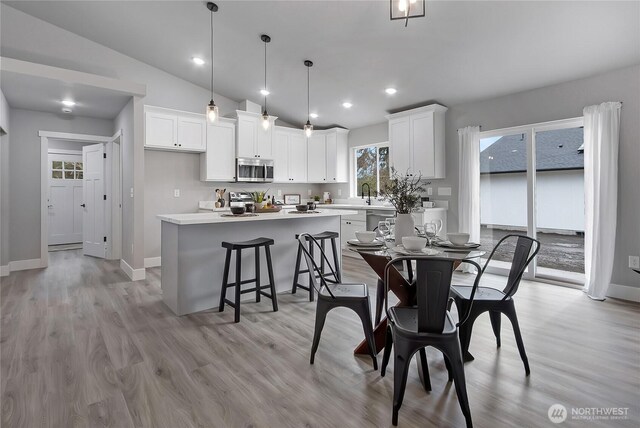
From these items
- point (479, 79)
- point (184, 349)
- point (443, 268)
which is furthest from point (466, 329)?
point (479, 79)

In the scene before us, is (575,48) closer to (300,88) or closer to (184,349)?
(300,88)

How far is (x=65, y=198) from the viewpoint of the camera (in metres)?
7.34

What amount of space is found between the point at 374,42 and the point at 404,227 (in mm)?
2508

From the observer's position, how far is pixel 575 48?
3316 millimetres

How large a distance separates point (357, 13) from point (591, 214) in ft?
11.1

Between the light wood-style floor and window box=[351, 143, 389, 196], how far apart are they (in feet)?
11.6

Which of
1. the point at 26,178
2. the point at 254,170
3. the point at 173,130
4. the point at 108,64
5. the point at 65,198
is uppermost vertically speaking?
the point at 108,64

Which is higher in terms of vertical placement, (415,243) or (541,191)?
(541,191)

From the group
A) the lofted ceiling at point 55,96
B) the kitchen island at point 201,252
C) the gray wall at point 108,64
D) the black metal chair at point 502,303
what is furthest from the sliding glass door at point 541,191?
the lofted ceiling at point 55,96

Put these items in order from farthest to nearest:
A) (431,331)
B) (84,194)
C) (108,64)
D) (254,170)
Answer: (84,194), (254,170), (108,64), (431,331)

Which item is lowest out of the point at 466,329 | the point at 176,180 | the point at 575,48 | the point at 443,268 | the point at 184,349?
the point at 184,349

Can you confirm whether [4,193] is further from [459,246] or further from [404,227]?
[459,246]

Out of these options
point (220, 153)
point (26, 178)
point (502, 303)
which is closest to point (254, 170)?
point (220, 153)

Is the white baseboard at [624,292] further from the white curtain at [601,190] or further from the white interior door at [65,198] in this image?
the white interior door at [65,198]
